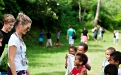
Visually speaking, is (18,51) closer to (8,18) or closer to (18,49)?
(18,49)

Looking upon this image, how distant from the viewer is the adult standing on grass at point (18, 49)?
4422 millimetres

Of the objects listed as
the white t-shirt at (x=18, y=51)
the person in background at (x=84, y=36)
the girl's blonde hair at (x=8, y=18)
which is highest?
the girl's blonde hair at (x=8, y=18)

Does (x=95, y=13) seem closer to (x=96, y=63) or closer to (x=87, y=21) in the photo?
(x=87, y=21)

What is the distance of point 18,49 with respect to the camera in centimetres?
451

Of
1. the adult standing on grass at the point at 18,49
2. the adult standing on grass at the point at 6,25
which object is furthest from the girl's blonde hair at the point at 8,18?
the adult standing on grass at the point at 18,49

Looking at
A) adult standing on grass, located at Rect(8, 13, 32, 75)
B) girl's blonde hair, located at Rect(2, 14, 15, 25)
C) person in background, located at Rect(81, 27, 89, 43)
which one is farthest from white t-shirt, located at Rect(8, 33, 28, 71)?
person in background, located at Rect(81, 27, 89, 43)

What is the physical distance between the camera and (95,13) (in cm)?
4681

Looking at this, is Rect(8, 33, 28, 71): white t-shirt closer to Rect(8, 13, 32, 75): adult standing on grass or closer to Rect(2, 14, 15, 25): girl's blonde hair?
Rect(8, 13, 32, 75): adult standing on grass

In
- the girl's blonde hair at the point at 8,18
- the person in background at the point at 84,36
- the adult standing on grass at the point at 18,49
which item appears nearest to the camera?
the adult standing on grass at the point at 18,49

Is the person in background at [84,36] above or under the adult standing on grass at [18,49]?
under

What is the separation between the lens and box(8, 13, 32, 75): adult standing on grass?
442 centimetres

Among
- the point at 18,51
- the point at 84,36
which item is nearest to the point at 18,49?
the point at 18,51

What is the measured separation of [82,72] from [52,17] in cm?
2208

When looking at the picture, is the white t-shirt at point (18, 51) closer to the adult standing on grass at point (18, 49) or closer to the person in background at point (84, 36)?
the adult standing on grass at point (18, 49)
